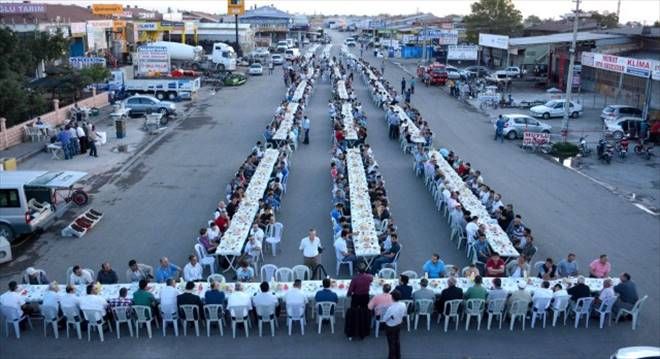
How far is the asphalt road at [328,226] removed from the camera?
1030 centimetres

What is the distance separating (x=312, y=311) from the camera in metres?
11.1

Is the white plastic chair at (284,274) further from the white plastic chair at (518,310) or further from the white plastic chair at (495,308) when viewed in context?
the white plastic chair at (518,310)

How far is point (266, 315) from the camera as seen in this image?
1054cm

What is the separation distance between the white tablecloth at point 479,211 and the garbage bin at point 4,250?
10993 millimetres

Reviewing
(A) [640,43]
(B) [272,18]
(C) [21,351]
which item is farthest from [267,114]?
(B) [272,18]

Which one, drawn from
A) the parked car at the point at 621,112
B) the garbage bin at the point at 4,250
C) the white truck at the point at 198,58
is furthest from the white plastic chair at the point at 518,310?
the white truck at the point at 198,58

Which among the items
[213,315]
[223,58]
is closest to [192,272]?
[213,315]

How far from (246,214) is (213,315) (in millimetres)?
4351

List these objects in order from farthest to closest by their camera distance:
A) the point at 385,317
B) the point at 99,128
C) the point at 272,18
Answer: the point at 272,18 → the point at 99,128 → the point at 385,317

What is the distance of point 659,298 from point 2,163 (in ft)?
63.4

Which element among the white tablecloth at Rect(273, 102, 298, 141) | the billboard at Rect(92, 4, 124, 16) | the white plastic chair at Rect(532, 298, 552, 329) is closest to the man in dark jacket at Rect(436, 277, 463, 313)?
the white plastic chair at Rect(532, 298, 552, 329)

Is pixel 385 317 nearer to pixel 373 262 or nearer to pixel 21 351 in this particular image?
pixel 373 262

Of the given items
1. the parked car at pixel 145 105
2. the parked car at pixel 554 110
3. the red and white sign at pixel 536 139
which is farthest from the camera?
the parked car at pixel 554 110

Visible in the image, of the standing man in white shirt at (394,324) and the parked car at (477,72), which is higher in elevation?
the parked car at (477,72)
